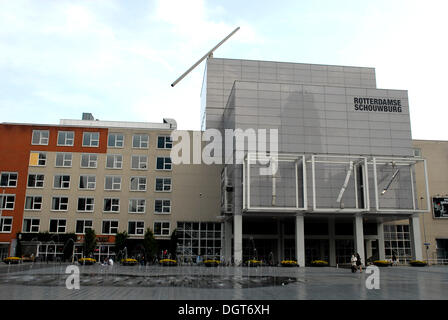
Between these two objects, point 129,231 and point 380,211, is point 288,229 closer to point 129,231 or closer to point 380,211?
point 380,211

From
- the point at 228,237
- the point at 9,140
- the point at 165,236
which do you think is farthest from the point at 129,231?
the point at 9,140

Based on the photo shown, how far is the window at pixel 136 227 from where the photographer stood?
62750 mm

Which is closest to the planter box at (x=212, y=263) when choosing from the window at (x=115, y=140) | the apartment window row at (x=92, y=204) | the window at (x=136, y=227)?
the apartment window row at (x=92, y=204)

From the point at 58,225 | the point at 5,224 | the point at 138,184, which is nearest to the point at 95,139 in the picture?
the point at 138,184

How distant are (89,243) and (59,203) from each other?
8.64m

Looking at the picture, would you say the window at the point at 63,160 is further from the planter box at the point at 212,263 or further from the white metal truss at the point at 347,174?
the white metal truss at the point at 347,174

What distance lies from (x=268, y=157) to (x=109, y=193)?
26532 mm

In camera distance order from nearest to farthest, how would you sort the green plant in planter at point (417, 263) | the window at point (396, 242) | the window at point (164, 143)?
1. the green plant in planter at point (417, 263)
2. the window at point (396, 242)
3. the window at point (164, 143)

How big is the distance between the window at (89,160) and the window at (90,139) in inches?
61.5

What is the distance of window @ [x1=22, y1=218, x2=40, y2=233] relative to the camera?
61062 mm

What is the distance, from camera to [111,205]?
63.1 meters

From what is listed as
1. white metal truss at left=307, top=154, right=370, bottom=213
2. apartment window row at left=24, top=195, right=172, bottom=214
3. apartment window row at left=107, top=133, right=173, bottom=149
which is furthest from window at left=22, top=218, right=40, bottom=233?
white metal truss at left=307, top=154, right=370, bottom=213

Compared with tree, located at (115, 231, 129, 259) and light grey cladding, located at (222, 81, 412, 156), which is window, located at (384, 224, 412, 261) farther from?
tree, located at (115, 231, 129, 259)

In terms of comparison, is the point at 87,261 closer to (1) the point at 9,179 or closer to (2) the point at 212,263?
(2) the point at 212,263
